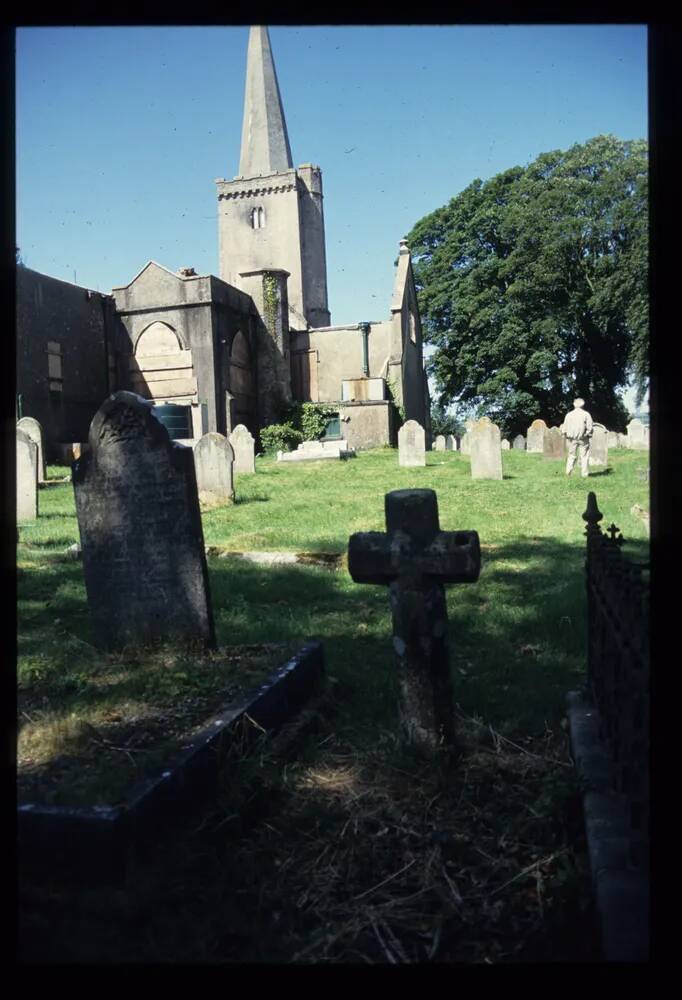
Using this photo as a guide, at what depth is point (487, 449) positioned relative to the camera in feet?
49.5

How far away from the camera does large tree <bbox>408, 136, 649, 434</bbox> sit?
29906mm

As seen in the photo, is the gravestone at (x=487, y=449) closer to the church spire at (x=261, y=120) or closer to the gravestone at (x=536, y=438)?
the gravestone at (x=536, y=438)

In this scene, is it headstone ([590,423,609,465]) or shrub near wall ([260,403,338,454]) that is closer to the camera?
headstone ([590,423,609,465])

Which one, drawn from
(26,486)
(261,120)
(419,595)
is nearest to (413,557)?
(419,595)

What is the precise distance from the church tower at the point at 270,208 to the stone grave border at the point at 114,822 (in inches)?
1634

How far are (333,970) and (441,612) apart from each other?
194 cm

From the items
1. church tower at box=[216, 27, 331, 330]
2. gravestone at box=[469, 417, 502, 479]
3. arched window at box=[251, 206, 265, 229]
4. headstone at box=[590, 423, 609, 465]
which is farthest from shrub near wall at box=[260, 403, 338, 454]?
arched window at box=[251, 206, 265, 229]

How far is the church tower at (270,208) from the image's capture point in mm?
44906

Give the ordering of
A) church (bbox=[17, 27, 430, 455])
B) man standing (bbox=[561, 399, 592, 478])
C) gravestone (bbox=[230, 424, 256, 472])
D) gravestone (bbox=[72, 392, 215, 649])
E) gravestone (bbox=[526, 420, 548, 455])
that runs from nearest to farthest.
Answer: gravestone (bbox=[72, 392, 215, 649])
man standing (bbox=[561, 399, 592, 478])
gravestone (bbox=[230, 424, 256, 472])
church (bbox=[17, 27, 430, 455])
gravestone (bbox=[526, 420, 548, 455])

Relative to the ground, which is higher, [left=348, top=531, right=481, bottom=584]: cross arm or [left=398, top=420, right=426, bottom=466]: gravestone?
[left=398, top=420, right=426, bottom=466]: gravestone

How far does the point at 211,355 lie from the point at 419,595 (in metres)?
24.5

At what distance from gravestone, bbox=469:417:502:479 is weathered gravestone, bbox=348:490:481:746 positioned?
38.7 ft

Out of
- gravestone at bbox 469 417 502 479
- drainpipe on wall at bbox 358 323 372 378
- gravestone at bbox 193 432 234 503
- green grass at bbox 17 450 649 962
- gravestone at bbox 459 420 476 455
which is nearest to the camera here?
green grass at bbox 17 450 649 962

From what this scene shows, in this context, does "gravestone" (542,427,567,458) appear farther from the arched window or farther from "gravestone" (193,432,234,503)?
the arched window
